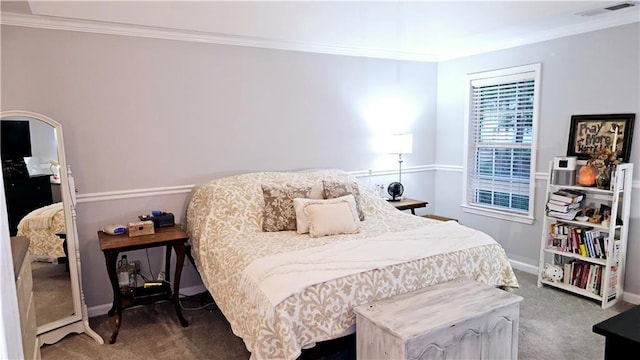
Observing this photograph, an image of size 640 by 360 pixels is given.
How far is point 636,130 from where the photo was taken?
3.36 metres

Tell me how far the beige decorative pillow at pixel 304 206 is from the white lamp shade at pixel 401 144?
137cm

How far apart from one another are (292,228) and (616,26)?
3110 mm

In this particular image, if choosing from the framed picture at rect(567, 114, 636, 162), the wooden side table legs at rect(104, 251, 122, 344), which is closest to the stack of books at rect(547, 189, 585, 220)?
the framed picture at rect(567, 114, 636, 162)

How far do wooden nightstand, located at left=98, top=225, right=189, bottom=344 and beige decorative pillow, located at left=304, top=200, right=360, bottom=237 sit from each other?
945mm

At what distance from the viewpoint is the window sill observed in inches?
167

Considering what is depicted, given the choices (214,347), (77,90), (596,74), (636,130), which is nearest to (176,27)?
(77,90)

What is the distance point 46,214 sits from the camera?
2943mm

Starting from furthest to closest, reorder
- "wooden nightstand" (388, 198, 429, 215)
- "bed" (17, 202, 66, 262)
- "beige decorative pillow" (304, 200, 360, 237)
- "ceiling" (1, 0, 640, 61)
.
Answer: "wooden nightstand" (388, 198, 429, 215)
"beige decorative pillow" (304, 200, 360, 237)
"ceiling" (1, 0, 640, 61)
"bed" (17, 202, 66, 262)

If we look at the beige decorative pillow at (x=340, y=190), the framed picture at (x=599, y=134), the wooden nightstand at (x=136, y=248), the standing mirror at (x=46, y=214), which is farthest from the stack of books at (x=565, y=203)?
the standing mirror at (x=46, y=214)

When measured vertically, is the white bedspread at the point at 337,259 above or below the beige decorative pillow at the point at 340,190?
below

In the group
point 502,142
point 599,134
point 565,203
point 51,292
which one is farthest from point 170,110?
point 599,134

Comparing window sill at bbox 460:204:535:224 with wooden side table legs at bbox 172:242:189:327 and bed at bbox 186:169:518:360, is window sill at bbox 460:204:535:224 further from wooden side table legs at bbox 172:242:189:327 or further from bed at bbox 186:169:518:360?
wooden side table legs at bbox 172:242:189:327

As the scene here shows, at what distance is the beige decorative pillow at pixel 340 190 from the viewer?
11.6 ft

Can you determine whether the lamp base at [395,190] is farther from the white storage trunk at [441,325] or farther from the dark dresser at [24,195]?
the dark dresser at [24,195]
